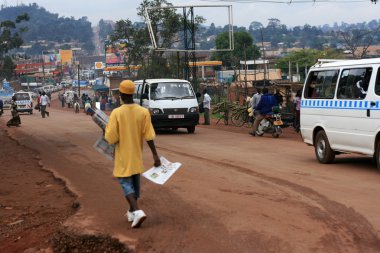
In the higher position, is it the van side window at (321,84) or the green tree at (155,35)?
the green tree at (155,35)

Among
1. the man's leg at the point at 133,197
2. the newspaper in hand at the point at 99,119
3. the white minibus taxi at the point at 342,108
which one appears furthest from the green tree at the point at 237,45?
the man's leg at the point at 133,197

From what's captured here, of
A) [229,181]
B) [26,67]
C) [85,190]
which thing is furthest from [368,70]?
[26,67]

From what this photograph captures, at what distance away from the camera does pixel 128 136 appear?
24.5 ft

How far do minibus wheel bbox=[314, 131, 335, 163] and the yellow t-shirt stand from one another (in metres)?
6.91

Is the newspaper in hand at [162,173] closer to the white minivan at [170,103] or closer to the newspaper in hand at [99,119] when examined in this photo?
the newspaper in hand at [99,119]

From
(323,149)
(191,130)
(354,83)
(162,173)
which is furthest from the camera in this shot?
(191,130)

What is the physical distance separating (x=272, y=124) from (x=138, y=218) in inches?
573

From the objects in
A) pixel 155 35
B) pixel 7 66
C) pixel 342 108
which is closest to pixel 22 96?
pixel 155 35

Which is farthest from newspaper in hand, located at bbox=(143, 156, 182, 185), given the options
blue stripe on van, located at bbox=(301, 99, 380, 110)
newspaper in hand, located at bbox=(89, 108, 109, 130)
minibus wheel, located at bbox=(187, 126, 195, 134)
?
minibus wheel, located at bbox=(187, 126, 195, 134)

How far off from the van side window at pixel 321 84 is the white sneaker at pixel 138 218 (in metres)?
6.92

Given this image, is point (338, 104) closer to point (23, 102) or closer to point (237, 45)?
point (23, 102)

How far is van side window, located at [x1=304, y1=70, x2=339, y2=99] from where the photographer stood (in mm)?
13297

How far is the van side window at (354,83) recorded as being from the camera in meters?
12.1

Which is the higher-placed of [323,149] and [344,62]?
[344,62]
